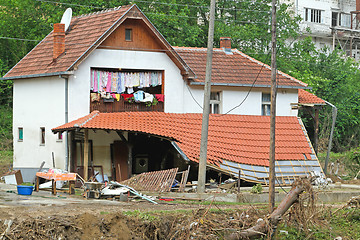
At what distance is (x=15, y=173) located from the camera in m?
30.4

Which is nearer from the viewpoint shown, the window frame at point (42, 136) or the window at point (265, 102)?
the window frame at point (42, 136)

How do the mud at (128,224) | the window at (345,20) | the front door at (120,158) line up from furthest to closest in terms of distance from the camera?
the window at (345,20), the front door at (120,158), the mud at (128,224)

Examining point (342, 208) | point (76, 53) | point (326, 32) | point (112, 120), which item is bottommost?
point (342, 208)

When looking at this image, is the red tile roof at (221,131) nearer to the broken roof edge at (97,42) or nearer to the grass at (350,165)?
the broken roof edge at (97,42)

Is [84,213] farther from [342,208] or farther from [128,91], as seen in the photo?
[128,91]

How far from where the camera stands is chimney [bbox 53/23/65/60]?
108ft

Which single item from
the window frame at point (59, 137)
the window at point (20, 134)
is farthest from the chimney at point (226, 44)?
the window at point (20, 134)

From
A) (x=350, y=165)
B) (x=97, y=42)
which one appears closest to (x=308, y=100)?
(x=350, y=165)

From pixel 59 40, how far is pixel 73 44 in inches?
28.5

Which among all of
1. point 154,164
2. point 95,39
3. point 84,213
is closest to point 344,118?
point 154,164

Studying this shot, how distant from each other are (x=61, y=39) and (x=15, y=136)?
5637mm

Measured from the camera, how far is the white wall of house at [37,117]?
3178cm

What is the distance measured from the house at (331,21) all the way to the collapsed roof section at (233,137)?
30.9 m

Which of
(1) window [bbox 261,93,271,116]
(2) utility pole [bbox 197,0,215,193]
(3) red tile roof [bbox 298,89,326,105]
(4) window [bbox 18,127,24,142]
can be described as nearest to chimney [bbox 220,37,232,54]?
(1) window [bbox 261,93,271,116]
